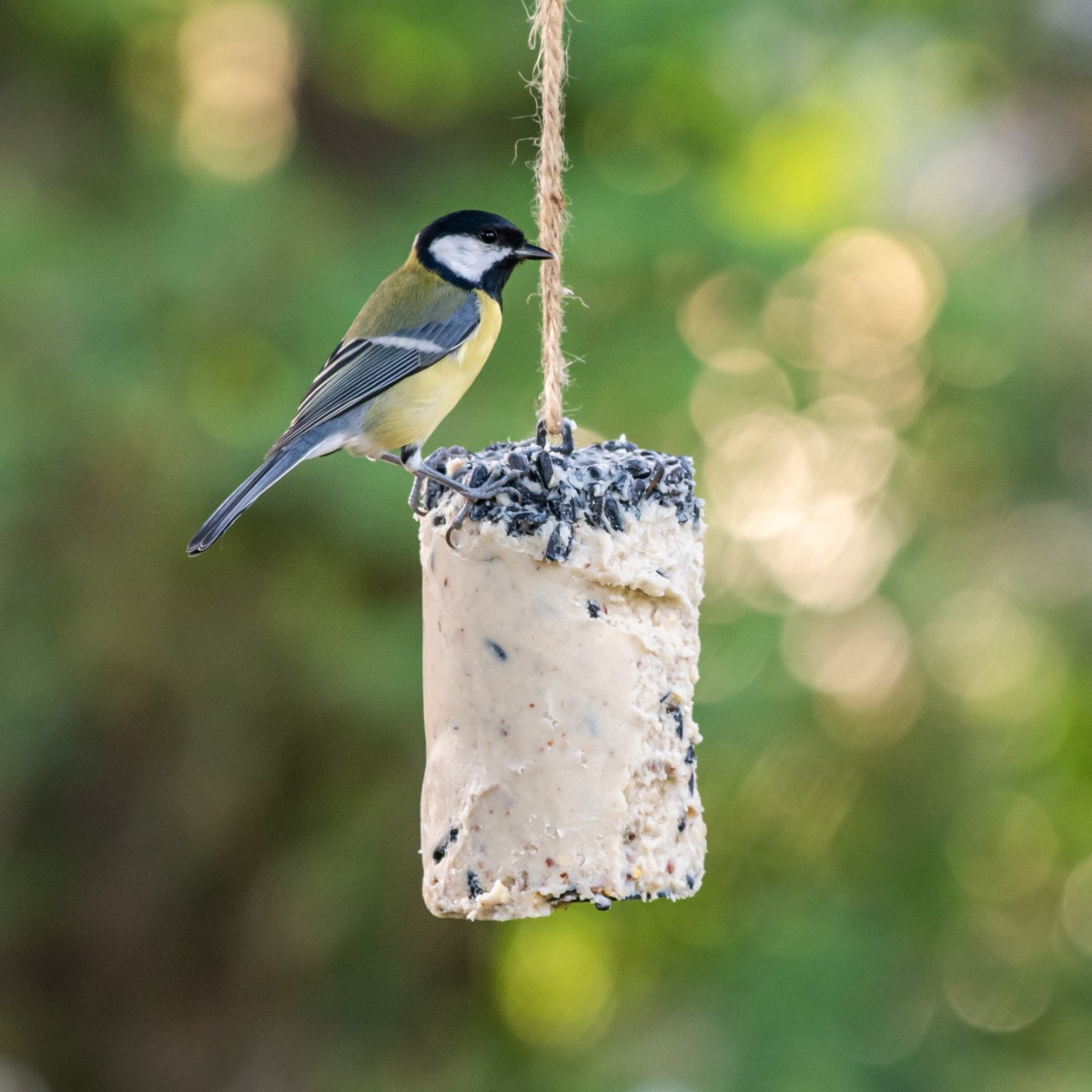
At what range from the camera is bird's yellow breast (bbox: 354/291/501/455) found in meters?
2.27

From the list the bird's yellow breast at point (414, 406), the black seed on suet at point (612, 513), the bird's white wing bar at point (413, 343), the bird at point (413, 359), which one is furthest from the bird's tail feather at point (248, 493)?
the black seed on suet at point (612, 513)

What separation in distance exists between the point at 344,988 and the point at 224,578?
144 cm

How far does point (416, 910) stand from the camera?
4836mm

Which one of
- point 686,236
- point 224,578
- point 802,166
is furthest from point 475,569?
point 802,166

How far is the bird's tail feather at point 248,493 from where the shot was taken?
6.15 ft

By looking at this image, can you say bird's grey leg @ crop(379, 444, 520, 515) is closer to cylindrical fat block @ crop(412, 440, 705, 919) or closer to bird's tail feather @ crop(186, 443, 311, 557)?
cylindrical fat block @ crop(412, 440, 705, 919)

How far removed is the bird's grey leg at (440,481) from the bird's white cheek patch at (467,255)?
33 centimetres

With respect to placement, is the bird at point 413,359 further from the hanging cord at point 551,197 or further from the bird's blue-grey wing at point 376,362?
the hanging cord at point 551,197

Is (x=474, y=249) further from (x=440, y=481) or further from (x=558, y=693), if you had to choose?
(x=558, y=693)

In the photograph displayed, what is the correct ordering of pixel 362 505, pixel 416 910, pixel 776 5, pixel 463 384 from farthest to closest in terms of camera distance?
pixel 416 910 → pixel 776 5 → pixel 362 505 → pixel 463 384

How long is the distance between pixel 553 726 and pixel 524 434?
6.94ft

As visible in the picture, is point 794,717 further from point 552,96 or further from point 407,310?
point 552,96

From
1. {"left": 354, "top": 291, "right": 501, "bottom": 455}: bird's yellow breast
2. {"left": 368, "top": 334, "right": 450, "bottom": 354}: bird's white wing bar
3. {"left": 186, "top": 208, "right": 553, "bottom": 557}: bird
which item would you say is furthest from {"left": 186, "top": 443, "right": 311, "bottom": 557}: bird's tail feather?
{"left": 368, "top": 334, "right": 450, "bottom": 354}: bird's white wing bar

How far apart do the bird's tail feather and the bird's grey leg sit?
16cm
